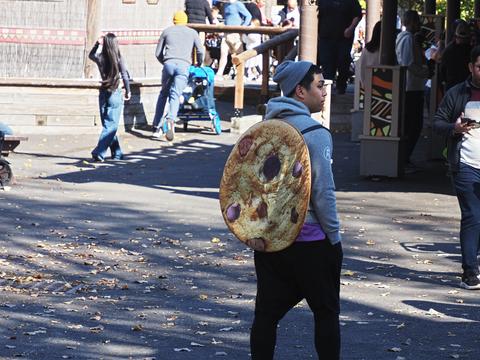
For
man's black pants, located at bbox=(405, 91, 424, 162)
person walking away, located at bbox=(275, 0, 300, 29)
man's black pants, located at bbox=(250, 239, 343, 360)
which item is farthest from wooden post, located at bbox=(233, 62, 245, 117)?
man's black pants, located at bbox=(250, 239, 343, 360)

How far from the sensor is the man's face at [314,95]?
661cm

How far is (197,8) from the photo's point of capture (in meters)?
24.0

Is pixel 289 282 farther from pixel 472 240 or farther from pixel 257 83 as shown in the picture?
pixel 257 83

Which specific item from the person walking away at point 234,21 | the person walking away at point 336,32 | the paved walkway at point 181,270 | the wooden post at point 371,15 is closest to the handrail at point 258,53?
the person walking away at point 336,32

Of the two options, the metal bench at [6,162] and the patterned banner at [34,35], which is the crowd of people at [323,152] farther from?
the patterned banner at [34,35]

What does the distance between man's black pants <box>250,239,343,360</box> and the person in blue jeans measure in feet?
35.8

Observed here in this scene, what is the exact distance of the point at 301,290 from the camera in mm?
6613

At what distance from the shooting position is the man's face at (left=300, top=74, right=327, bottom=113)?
6.61 meters

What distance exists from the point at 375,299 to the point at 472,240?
34.6 inches

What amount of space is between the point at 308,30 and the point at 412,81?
237 centimetres

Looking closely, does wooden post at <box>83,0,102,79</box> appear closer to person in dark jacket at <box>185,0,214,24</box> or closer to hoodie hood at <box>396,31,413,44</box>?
person in dark jacket at <box>185,0,214,24</box>

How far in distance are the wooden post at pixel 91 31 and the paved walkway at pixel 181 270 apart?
3.31m

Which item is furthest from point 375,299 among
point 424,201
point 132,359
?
point 424,201

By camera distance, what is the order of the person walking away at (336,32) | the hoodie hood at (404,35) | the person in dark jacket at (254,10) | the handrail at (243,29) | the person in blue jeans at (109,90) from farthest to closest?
the person in dark jacket at (254,10)
the person walking away at (336,32)
the handrail at (243,29)
the person in blue jeans at (109,90)
the hoodie hood at (404,35)
